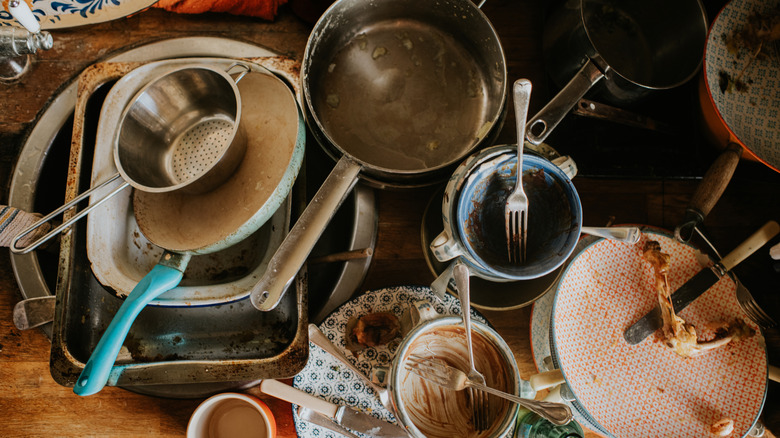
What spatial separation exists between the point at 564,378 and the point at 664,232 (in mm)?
333

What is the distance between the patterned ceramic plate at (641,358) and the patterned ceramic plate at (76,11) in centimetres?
104

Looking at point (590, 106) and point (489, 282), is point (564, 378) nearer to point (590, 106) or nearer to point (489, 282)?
point (489, 282)

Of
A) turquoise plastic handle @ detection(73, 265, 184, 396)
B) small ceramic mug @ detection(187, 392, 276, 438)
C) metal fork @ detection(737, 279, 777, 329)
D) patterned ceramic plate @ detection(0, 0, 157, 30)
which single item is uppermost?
patterned ceramic plate @ detection(0, 0, 157, 30)

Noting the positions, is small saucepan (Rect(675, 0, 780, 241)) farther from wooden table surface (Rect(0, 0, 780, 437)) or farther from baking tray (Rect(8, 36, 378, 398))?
baking tray (Rect(8, 36, 378, 398))

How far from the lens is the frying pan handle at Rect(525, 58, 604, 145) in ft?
2.32

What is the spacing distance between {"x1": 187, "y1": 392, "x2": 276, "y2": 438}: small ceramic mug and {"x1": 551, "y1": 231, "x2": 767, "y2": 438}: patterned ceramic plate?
21.7 inches

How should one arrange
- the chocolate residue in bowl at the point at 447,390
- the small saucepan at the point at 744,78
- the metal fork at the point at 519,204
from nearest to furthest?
the metal fork at the point at 519,204 → the chocolate residue in bowl at the point at 447,390 → the small saucepan at the point at 744,78

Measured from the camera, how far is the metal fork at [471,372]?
69 cm

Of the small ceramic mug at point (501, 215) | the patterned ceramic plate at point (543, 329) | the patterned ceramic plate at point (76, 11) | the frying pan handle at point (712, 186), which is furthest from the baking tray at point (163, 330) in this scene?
the frying pan handle at point (712, 186)

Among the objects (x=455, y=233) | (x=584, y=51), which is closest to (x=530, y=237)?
(x=455, y=233)

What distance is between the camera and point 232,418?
831mm

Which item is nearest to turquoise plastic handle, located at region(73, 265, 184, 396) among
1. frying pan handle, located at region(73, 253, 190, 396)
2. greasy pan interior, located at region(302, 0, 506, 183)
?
frying pan handle, located at region(73, 253, 190, 396)

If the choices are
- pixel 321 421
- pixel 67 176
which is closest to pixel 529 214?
pixel 321 421

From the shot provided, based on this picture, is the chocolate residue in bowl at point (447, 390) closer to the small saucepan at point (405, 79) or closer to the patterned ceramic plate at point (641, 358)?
the patterned ceramic plate at point (641, 358)
